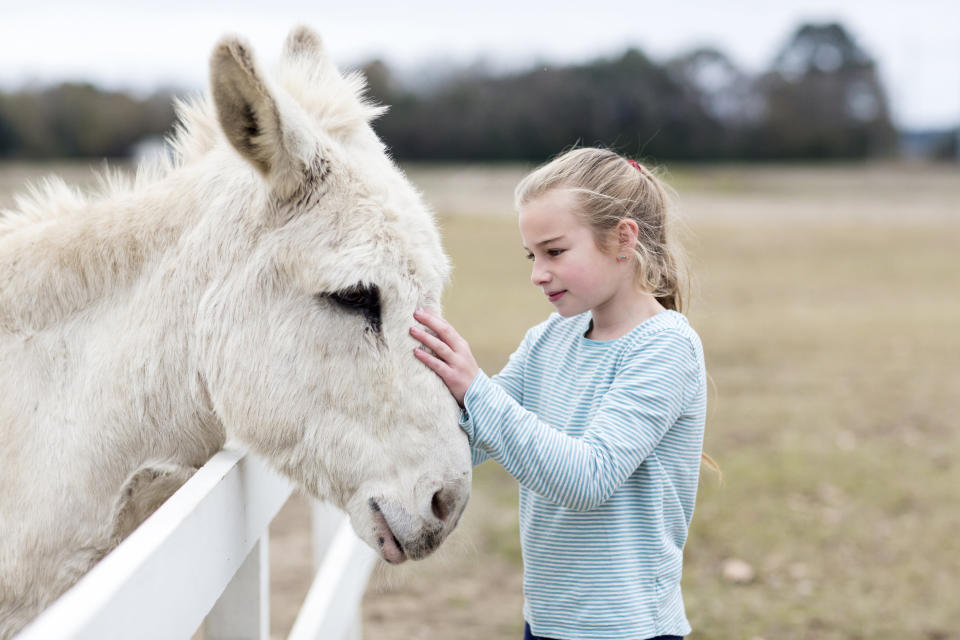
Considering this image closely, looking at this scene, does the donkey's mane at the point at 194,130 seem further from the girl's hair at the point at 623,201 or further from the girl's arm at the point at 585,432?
the girl's arm at the point at 585,432

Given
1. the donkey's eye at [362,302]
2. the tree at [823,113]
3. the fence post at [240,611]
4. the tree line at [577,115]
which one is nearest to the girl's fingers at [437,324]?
the donkey's eye at [362,302]

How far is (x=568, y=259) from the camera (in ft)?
7.07

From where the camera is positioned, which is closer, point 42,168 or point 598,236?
point 598,236

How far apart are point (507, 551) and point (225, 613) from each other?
3385 mm

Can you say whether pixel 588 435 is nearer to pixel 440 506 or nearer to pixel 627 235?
pixel 440 506

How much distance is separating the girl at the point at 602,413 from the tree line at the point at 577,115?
38.6m

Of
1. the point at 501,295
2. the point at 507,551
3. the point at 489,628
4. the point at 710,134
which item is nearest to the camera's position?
the point at 489,628

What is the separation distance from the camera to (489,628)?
447 centimetres

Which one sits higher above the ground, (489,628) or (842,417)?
(489,628)

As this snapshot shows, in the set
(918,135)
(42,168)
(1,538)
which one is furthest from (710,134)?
(1,538)

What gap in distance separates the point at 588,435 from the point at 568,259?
17.3 inches

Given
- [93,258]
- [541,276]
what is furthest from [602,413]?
[93,258]

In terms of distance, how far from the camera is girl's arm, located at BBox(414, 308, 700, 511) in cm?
196

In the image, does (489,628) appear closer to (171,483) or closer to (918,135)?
(171,483)
